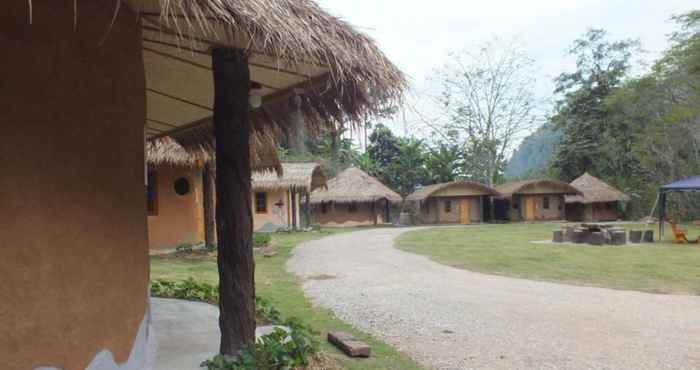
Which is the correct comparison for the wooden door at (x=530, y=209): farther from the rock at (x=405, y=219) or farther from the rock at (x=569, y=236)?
the rock at (x=569, y=236)

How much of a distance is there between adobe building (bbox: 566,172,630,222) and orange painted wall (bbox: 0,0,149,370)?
3603 cm

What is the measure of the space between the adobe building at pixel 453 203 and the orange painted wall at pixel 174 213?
21.9 m

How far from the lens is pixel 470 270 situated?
37.2 feet

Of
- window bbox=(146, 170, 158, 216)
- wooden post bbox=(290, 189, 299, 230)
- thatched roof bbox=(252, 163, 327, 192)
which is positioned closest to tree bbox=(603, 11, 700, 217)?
thatched roof bbox=(252, 163, 327, 192)

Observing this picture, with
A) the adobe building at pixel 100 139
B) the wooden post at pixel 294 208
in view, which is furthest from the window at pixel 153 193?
the wooden post at pixel 294 208

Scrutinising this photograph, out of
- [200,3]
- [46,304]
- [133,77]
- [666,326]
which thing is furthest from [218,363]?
[666,326]

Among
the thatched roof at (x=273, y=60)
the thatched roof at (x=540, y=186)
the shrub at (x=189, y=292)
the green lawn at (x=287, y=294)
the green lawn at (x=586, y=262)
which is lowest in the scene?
the green lawn at (x=586, y=262)

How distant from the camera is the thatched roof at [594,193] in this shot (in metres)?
34.8

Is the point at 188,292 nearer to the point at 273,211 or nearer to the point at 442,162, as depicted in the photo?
the point at 273,211

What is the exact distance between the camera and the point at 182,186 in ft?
50.3

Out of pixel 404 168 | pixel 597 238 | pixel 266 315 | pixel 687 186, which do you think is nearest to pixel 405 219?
pixel 404 168

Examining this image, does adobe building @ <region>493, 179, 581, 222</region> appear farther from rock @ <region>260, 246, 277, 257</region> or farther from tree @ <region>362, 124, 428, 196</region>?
rock @ <region>260, 246, 277, 257</region>

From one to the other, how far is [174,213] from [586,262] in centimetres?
1088

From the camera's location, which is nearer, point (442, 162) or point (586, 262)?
point (586, 262)
